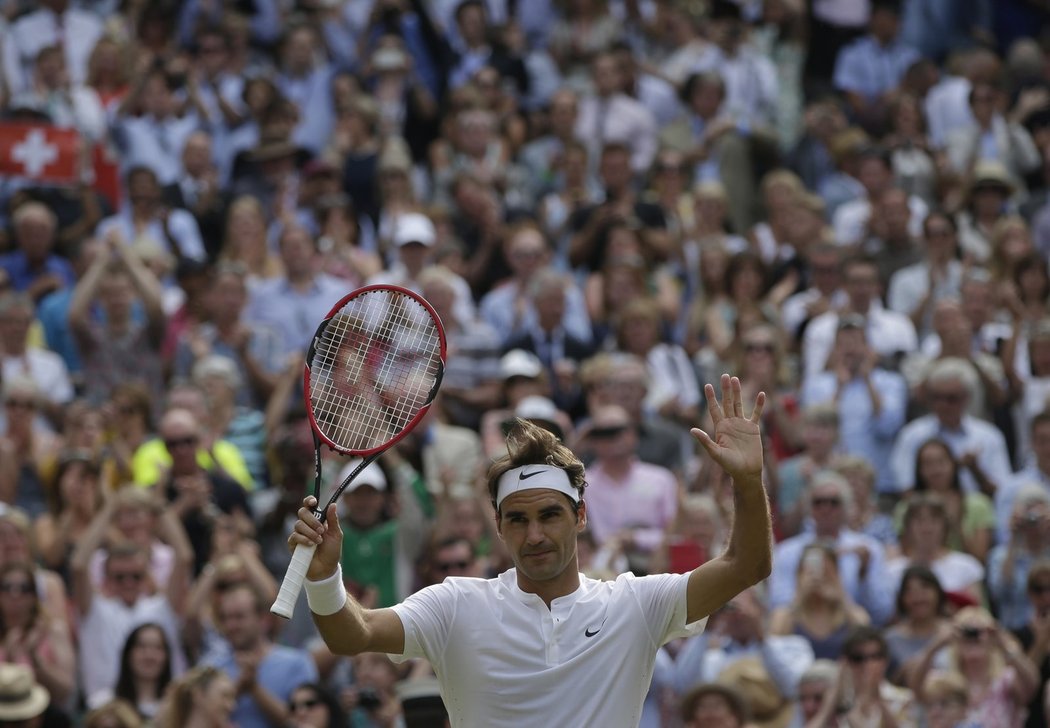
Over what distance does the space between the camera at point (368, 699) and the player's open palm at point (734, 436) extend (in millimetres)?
4539

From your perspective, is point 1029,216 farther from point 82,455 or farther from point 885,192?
point 82,455

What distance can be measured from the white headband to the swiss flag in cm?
971

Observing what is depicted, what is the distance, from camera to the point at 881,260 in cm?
1578

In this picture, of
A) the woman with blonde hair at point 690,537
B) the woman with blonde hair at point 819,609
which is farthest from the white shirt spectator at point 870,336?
the woman with blonde hair at point 819,609

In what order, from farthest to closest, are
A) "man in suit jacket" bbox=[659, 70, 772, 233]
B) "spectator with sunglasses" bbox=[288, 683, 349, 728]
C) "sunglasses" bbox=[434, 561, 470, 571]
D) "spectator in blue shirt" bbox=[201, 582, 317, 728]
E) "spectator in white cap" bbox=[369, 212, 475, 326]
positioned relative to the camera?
"man in suit jacket" bbox=[659, 70, 772, 233] → "spectator in white cap" bbox=[369, 212, 475, 326] → "sunglasses" bbox=[434, 561, 470, 571] → "spectator in blue shirt" bbox=[201, 582, 317, 728] → "spectator with sunglasses" bbox=[288, 683, 349, 728]

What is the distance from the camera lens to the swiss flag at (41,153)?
50.5ft

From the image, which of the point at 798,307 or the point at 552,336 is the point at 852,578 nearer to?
the point at 552,336

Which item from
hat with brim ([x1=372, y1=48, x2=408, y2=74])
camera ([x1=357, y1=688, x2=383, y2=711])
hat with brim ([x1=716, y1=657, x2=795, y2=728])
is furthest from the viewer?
hat with brim ([x1=372, y1=48, x2=408, y2=74])

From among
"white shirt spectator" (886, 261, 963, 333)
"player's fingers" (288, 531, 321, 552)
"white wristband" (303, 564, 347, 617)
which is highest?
"player's fingers" (288, 531, 321, 552)

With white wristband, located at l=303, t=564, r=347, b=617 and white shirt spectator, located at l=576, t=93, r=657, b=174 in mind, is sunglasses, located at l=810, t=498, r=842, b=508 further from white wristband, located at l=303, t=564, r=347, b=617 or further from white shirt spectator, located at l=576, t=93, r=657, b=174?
white shirt spectator, located at l=576, t=93, r=657, b=174

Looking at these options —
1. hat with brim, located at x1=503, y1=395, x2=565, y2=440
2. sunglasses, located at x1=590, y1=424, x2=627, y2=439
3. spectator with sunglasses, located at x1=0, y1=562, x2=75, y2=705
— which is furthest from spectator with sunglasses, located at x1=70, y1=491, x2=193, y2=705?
sunglasses, located at x1=590, y1=424, x2=627, y2=439

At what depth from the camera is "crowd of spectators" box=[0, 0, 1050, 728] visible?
1092cm

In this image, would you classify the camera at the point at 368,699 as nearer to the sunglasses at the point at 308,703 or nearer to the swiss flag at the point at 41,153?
the sunglasses at the point at 308,703

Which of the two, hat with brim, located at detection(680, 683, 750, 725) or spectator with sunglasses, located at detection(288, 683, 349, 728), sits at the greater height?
spectator with sunglasses, located at detection(288, 683, 349, 728)
